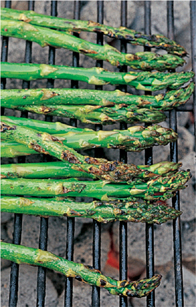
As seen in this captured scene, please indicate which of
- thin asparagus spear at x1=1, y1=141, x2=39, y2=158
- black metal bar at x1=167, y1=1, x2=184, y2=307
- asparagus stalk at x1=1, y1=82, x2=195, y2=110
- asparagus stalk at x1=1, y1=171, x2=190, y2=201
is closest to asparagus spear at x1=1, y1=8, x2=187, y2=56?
asparagus stalk at x1=1, y1=82, x2=195, y2=110

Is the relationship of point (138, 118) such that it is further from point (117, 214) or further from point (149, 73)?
point (117, 214)

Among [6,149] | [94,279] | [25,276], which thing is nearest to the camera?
[94,279]

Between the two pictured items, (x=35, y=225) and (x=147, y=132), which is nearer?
(x=147, y=132)

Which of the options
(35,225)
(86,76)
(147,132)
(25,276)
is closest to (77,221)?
(35,225)

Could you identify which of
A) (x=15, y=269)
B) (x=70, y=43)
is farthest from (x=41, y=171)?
(x=70, y=43)

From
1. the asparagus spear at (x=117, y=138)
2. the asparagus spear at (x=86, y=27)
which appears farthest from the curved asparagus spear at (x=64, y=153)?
the asparagus spear at (x=86, y=27)

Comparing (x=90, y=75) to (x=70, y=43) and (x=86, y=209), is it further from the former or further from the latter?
(x=86, y=209)
